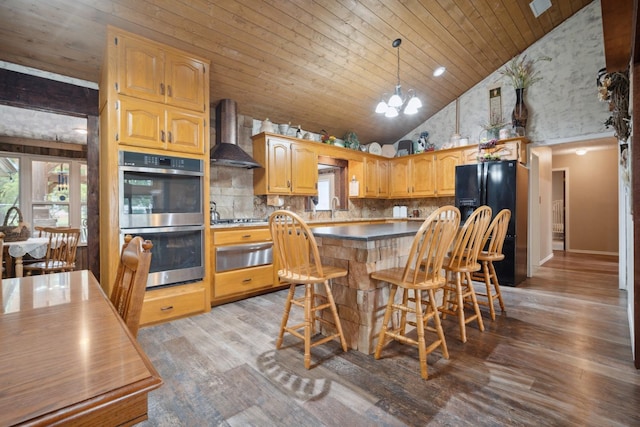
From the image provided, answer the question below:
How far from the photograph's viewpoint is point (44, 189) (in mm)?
4863

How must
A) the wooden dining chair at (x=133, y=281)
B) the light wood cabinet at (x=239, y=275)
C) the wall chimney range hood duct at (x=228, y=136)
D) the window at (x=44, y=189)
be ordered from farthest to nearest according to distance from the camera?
the window at (x=44, y=189)
the wall chimney range hood duct at (x=228, y=136)
the light wood cabinet at (x=239, y=275)
the wooden dining chair at (x=133, y=281)

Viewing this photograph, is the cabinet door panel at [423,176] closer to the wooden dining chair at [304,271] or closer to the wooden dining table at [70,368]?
the wooden dining chair at [304,271]

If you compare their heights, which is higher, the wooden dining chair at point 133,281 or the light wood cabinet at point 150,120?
the light wood cabinet at point 150,120

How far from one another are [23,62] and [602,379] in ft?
17.1

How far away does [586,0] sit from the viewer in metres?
Result: 3.98

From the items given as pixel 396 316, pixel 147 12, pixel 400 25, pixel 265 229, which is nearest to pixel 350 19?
pixel 400 25

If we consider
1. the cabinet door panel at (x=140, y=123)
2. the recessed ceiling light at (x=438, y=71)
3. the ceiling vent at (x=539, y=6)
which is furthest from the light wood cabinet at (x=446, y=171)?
the cabinet door panel at (x=140, y=123)

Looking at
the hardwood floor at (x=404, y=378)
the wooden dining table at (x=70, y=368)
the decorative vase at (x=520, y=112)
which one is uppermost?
the decorative vase at (x=520, y=112)

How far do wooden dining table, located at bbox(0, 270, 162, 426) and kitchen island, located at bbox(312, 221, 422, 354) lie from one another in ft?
4.92

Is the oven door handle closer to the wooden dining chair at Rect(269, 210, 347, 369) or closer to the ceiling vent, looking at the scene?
the wooden dining chair at Rect(269, 210, 347, 369)

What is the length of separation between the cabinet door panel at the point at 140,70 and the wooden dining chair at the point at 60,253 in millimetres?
1878

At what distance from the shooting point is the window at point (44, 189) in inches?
181

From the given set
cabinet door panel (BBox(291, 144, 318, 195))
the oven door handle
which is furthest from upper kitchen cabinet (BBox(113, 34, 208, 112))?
cabinet door panel (BBox(291, 144, 318, 195))

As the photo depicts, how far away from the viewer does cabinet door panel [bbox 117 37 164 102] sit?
2.60 metres
